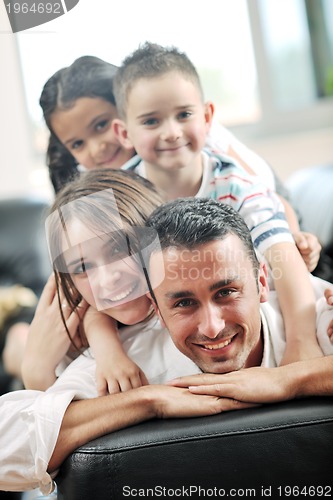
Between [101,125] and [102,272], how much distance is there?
0.75 ft

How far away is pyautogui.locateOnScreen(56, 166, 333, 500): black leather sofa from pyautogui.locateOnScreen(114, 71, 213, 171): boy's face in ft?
1.25

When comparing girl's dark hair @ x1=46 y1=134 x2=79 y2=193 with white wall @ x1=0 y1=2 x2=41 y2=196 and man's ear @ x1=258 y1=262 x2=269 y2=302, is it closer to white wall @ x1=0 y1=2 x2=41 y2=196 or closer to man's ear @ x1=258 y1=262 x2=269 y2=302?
white wall @ x1=0 y1=2 x2=41 y2=196

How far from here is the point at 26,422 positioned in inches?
40.0

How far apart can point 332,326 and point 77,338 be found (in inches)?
15.0

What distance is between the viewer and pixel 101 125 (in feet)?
3.76

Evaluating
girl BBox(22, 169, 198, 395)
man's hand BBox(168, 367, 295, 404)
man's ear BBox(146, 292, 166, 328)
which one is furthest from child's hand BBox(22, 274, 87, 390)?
man's hand BBox(168, 367, 295, 404)

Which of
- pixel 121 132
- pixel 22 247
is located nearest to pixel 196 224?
pixel 121 132

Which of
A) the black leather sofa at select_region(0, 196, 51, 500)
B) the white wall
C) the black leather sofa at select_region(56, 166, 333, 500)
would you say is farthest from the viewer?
the black leather sofa at select_region(0, 196, 51, 500)

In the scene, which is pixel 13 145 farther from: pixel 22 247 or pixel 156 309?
pixel 156 309

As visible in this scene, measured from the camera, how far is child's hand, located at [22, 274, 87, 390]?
45.3 inches

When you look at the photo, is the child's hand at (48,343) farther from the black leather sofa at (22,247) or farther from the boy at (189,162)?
the black leather sofa at (22,247)

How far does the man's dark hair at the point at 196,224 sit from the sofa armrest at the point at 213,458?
0.23 meters

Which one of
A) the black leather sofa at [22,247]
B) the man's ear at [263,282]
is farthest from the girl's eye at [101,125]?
the black leather sofa at [22,247]

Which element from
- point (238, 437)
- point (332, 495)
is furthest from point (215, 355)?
point (332, 495)
